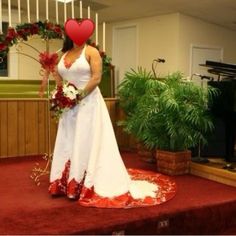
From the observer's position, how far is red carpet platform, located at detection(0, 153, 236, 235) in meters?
2.43

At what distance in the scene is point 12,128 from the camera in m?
4.75

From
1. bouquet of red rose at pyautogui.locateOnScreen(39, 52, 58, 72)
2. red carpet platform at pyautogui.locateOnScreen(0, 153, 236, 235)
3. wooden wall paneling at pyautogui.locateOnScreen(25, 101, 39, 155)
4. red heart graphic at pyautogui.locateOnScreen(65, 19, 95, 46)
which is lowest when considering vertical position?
red carpet platform at pyautogui.locateOnScreen(0, 153, 236, 235)

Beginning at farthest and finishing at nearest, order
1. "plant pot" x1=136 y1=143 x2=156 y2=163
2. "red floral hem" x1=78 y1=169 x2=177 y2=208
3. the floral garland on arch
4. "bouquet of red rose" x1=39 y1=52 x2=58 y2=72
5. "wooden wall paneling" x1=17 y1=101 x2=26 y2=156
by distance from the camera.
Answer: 1. "wooden wall paneling" x1=17 y1=101 x2=26 y2=156
2. "plant pot" x1=136 y1=143 x2=156 y2=163
3. the floral garland on arch
4. "bouquet of red rose" x1=39 y1=52 x2=58 y2=72
5. "red floral hem" x1=78 y1=169 x2=177 y2=208

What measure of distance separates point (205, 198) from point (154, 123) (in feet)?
3.54

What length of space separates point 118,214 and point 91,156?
0.50m

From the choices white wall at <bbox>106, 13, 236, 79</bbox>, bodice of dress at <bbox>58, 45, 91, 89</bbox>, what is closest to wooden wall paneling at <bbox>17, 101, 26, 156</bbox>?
bodice of dress at <bbox>58, 45, 91, 89</bbox>

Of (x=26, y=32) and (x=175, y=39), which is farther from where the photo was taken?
(x=175, y=39)

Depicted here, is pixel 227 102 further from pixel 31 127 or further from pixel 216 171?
pixel 31 127

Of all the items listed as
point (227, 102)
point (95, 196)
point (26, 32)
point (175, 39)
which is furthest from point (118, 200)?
point (175, 39)

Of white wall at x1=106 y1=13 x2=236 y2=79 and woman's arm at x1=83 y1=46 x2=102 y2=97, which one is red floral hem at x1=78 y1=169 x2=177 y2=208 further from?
white wall at x1=106 y1=13 x2=236 y2=79

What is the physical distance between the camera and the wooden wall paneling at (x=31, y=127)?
4.85 meters

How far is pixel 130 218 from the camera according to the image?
2.55 m

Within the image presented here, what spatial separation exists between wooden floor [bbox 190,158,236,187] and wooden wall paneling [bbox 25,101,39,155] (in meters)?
2.12

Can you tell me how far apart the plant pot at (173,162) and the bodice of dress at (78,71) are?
1.41m
